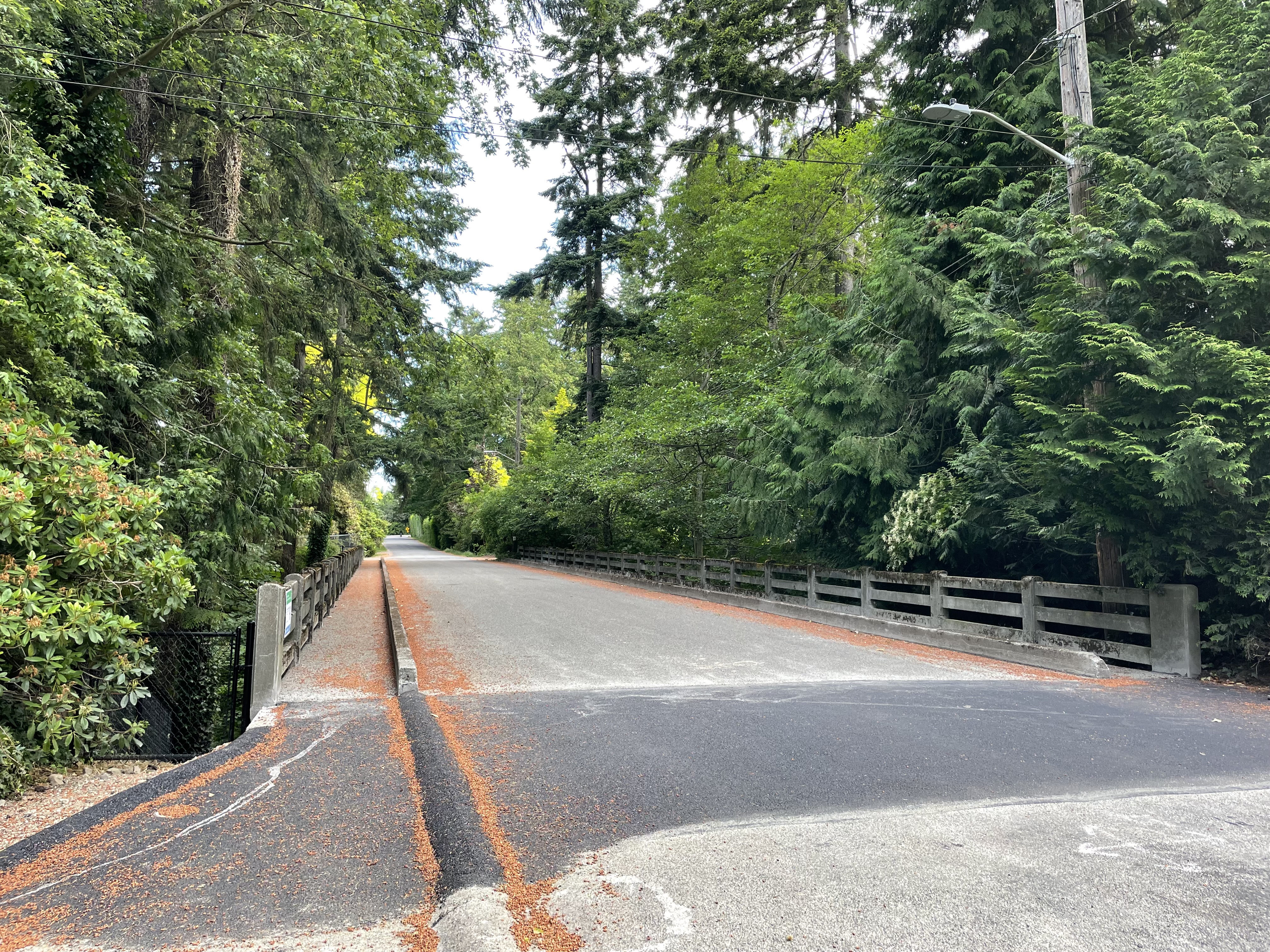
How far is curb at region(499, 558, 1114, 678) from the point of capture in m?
8.12

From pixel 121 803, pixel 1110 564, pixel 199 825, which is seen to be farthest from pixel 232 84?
pixel 1110 564

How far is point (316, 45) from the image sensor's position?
777cm

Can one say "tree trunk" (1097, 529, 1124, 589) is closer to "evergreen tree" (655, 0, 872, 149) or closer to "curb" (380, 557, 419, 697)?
"curb" (380, 557, 419, 697)

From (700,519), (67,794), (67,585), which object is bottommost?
(67,794)

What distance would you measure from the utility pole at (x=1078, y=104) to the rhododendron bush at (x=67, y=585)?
9.54 meters

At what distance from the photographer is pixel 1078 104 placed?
940 centimetres

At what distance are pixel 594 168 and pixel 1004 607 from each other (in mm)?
27923

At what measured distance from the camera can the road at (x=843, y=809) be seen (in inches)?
114

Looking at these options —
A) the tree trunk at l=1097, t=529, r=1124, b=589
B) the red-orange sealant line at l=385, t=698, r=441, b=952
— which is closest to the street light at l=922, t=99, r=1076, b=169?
the tree trunk at l=1097, t=529, r=1124, b=589

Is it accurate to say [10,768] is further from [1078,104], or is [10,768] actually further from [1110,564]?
[1078,104]

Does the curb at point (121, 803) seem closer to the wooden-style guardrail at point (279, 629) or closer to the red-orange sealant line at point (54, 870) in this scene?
the red-orange sealant line at point (54, 870)

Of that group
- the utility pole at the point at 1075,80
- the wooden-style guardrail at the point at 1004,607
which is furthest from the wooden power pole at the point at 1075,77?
the wooden-style guardrail at the point at 1004,607

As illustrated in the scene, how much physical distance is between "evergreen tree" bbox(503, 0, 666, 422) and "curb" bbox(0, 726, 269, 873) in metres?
24.6

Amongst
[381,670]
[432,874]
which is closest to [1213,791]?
[432,874]
